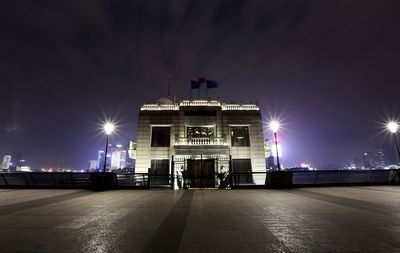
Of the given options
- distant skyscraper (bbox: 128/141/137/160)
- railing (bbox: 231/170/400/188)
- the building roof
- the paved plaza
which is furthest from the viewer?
distant skyscraper (bbox: 128/141/137/160)

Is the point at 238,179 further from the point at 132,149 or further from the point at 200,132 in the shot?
the point at 132,149

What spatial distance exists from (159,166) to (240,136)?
1146cm

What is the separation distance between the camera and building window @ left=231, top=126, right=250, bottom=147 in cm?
2468

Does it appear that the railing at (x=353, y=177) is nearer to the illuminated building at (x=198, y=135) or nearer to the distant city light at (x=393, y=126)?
the distant city light at (x=393, y=126)

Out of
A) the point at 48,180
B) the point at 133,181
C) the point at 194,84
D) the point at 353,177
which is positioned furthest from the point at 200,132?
the point at 353,177

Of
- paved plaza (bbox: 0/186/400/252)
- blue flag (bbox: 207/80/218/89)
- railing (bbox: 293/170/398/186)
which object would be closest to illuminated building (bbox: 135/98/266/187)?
blue flag (bbox: 207/80/218/89)

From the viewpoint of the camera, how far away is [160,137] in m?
24.5

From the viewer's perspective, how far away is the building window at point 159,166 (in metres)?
22.9

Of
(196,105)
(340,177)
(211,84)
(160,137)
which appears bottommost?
(340,177)

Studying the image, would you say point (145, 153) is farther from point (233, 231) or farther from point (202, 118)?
point (233, 231)

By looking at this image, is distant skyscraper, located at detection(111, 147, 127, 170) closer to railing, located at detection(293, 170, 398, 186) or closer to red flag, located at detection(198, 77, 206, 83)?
red flag, located at detection(198, 77, 206, 83)

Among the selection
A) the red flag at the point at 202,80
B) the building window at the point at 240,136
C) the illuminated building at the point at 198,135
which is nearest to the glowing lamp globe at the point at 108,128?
the illuminated building at the point at 198,135

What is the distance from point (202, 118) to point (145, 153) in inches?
347

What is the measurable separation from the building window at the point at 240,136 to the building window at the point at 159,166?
9259mm
